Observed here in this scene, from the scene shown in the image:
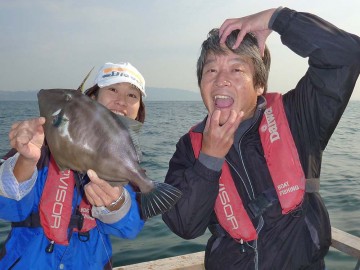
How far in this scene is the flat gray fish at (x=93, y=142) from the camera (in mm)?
2586

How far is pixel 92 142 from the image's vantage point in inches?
102

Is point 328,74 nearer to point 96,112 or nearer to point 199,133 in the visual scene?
point 199,133

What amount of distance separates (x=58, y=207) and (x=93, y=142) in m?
1.30

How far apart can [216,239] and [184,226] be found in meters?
0.49

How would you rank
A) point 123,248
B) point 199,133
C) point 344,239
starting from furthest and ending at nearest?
point 123,248 → point 344,239 → point 199,133

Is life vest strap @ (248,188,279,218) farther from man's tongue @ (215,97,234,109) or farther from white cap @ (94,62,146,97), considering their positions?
white cap @ (94,62,146,97)

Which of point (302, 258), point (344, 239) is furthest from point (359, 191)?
point (302, 258)

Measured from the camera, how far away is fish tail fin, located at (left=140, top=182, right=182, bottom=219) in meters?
2.75

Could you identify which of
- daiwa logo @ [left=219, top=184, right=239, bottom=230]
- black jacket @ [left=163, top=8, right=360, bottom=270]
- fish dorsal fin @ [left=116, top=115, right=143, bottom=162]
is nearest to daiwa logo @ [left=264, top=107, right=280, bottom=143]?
black jacket @ [left=163, top=8, right=360, bottom=270]

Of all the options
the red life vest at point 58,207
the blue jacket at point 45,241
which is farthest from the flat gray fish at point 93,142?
the red life vest at point 58,207

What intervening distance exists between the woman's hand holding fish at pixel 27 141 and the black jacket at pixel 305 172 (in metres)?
1.21

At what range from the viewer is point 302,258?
308 cm

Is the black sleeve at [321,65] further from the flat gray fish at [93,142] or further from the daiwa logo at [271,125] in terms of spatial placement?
the flat gray fish at [93,142]

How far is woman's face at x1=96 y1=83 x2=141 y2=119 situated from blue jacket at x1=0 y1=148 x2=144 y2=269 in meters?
0.82
